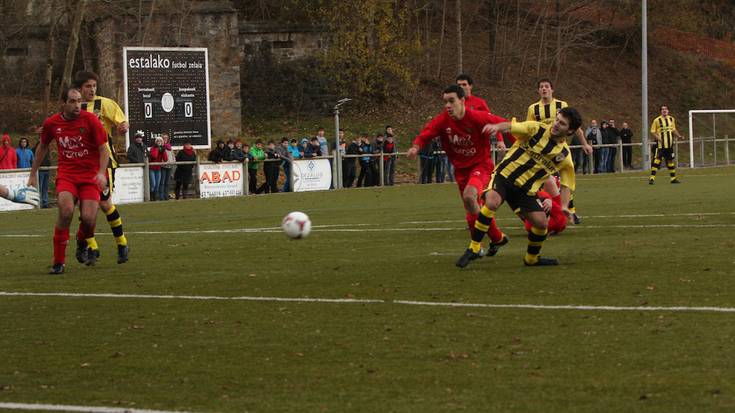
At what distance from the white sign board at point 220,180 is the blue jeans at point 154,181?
3.90 ft

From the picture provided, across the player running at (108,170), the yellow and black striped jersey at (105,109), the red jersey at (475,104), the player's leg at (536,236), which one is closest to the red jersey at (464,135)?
the red jersey at (475,104)

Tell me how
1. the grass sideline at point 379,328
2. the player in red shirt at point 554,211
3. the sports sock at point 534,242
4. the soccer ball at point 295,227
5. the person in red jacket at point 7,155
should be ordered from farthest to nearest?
the person in red jacket at point 7,155
the player in red shirt at point 554,211
the sports sock at point 534,242
the soccer ball at point 295,227
the grass sideline at point 379,328

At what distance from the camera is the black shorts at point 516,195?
13.0 meters

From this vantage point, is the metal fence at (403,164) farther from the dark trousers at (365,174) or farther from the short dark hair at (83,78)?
the short dark hair at (83,78)

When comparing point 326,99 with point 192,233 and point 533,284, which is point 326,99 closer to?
point 192,233

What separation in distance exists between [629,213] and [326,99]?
31006 mm

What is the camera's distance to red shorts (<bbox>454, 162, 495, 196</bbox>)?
14348 millimetres

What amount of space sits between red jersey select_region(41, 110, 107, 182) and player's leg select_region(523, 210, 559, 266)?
4639 millimetres

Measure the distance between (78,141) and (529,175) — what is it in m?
4.86

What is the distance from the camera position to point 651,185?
105 ft

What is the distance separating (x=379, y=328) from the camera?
30.4 feet

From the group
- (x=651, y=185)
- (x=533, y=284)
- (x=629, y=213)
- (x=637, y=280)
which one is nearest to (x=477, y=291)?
(x=533, y=284)

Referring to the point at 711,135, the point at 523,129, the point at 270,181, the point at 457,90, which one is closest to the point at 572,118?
the point at 523,129

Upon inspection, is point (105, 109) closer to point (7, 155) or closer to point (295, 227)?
point (295, 227)
